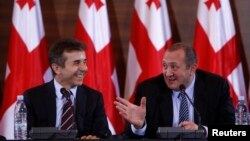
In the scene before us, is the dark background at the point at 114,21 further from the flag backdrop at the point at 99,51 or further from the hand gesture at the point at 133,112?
the hand gesture at the point at 133,112

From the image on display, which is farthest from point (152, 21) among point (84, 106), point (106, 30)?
point (84, 106)

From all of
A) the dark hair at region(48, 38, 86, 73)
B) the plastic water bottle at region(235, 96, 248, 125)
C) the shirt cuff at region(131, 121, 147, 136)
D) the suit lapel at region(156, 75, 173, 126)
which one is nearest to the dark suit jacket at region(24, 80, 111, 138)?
the dark hair at region(48, 38, 86, 73)

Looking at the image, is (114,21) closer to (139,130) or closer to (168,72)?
(168,72)

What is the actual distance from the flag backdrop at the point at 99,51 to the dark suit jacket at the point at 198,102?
110 cm

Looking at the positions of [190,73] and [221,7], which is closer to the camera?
[190,73]

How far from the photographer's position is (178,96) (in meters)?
5.07

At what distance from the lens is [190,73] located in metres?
5.12

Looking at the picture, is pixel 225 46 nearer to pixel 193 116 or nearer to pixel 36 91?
pixel 193 116

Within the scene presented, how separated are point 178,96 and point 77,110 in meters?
0.77

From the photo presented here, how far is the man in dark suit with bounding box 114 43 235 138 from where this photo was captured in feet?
16.4

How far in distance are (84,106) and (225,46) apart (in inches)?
68.5

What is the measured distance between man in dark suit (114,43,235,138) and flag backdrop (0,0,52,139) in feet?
4.71

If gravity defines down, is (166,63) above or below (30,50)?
below

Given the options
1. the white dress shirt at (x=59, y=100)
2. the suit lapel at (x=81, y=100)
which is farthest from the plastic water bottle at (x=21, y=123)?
the suit lapel at (x=81, y=100)
